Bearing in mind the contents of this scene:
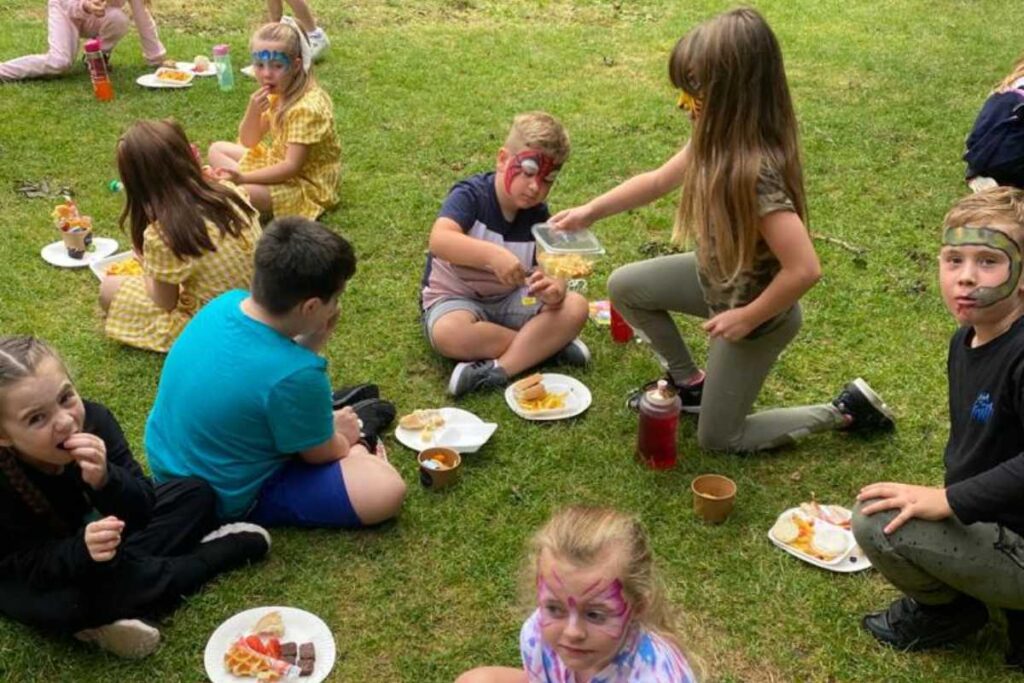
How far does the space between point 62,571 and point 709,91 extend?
258 cm

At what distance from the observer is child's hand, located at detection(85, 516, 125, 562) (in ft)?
9.20

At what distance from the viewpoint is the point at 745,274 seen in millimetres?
3564

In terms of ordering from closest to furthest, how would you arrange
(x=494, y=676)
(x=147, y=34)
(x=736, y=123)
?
(x=494, y=676)
(x=736, y=123)
(x=147, y=34)

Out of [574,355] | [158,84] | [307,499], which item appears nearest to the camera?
[307,499]

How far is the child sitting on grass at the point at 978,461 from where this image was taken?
2650 mm

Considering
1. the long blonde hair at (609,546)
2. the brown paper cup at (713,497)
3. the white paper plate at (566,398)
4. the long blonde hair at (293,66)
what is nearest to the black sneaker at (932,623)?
the brown paper cup at (713,497)

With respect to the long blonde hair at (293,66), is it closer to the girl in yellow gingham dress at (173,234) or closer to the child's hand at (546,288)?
the girl in yellow gingham dress at (173,234)

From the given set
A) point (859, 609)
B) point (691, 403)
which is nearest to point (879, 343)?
point (691, 403)

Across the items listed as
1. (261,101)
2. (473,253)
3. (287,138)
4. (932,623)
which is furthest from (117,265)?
Result: (932,623)

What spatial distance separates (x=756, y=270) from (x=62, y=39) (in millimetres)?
6819

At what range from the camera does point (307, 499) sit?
344 cm

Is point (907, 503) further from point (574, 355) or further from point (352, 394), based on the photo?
point (352, 394)

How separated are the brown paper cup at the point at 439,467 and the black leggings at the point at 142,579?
30.8 inches

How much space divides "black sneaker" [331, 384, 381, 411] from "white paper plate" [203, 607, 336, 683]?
116 cm
